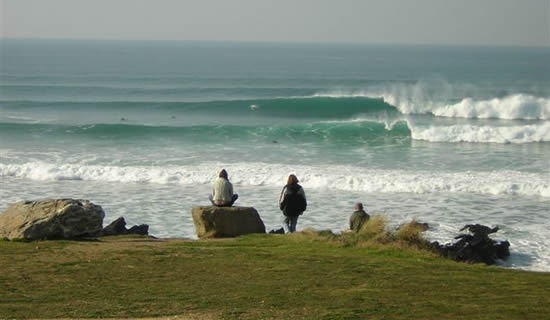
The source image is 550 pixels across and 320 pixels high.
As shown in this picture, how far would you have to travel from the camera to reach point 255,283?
10383 millimetres

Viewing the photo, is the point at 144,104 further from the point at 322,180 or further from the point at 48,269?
the point at 48,269

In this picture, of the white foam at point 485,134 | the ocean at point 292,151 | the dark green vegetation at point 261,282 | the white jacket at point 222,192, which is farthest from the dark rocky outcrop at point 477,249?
the white foam at point 485,134

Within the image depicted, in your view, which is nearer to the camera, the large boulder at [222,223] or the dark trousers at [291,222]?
the large boulder at [222,223]

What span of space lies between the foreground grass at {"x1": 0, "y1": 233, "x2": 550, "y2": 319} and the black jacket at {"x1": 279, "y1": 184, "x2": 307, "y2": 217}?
8.37ft

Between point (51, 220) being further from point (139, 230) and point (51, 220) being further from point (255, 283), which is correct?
point (255, 283)

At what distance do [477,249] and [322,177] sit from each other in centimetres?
1076

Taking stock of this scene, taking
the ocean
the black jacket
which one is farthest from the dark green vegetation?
the ocean

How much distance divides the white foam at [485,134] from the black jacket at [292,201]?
72.1 ft

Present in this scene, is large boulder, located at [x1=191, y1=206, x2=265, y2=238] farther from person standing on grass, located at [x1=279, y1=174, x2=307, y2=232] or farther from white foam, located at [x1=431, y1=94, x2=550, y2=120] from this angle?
white foam, located at [x1=431, y1=94, x2=550, y2=120]

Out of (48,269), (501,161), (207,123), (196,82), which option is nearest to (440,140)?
(501,161)

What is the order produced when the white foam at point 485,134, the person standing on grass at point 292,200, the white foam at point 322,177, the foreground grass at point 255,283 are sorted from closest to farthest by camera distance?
the foreground grass at point 255,283 < the person standing on grass at point 292,200 < the white foam at point 322,177 < the white foam at point 485,134

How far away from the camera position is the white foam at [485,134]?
36.7 metres

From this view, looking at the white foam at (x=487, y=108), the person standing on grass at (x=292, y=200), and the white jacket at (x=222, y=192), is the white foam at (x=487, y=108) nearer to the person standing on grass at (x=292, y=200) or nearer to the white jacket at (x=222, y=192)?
the person standing on grass at (x=292, y=200)

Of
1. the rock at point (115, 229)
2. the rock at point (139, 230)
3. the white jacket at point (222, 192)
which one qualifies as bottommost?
the rock at point (139, 230)
